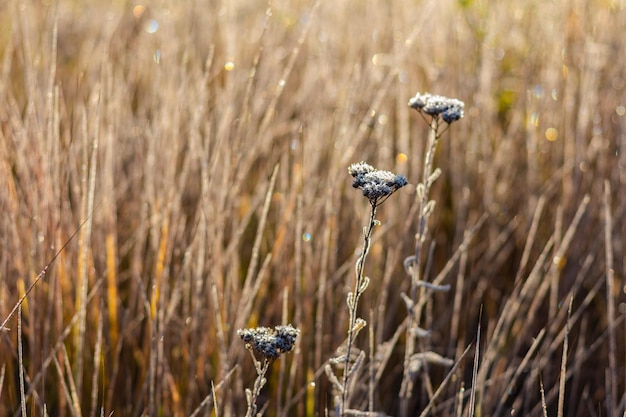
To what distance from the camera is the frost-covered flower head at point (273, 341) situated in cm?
83

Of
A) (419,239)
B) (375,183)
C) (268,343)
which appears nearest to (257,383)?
→ (268,343)

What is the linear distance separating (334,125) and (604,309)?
881mm

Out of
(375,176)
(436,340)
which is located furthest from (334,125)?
(375,176)

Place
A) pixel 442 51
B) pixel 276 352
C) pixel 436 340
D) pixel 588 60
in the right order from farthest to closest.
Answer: pixel 442 51 → pixel 588 60 → pixel 436 340 → pixel 276 352

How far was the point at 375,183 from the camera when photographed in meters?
0.85

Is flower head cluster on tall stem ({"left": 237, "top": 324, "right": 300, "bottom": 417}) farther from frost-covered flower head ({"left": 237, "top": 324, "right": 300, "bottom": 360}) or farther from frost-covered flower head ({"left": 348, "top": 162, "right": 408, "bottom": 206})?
frost-covered flower head ({"left": 348, "top": 162, "right": 408, "bottom": 206})

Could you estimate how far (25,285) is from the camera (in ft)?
4.78

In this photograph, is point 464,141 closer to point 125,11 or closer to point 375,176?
point 375,176

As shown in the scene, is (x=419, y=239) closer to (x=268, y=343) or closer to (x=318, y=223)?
(x=268, y=343)

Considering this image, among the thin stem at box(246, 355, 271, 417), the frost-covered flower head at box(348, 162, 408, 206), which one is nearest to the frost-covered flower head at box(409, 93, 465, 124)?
the frost-covered flower head at box(348, 162, 408, 206)

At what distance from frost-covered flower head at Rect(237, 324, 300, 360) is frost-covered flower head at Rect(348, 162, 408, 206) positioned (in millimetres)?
187

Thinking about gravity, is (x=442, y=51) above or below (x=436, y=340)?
above

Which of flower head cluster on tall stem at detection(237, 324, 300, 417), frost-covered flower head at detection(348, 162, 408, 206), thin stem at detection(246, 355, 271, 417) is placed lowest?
thin stem at detection(246, 355, 271, 417)

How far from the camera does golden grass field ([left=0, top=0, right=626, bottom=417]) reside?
1.40m
